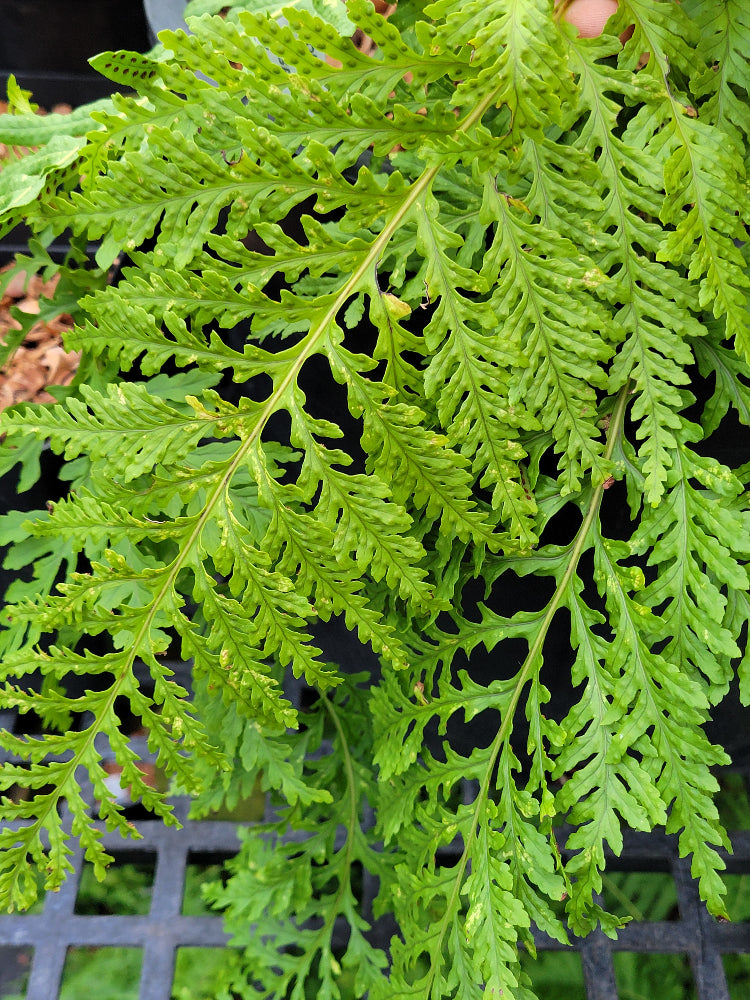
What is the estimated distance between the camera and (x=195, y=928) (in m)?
0.90

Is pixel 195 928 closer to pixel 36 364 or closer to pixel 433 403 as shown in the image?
pixel 433 403

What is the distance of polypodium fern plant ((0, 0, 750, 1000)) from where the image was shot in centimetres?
57

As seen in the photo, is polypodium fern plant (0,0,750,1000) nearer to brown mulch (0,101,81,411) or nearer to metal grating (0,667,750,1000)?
metal grating (0,667,750,1000)

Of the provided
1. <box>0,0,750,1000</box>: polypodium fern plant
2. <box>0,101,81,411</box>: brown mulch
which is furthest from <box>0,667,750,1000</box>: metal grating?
<box>0,101,81,411</box>: brown mulch

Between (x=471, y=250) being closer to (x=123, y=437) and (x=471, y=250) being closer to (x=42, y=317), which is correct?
(x=123, y=437)

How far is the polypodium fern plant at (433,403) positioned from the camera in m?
0.57

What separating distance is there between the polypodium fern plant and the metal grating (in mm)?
229

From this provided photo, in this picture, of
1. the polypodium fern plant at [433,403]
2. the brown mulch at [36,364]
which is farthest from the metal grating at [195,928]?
Result: the brown mulch at [36,364]

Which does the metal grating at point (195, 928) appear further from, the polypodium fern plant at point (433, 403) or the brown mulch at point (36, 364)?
the brown mulch at point (36, 364)

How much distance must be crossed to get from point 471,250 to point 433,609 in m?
0.30

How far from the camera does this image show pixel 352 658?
0.95 meters

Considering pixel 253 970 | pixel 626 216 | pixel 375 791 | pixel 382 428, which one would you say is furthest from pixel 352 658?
pixel 626 216

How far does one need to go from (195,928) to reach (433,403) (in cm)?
64

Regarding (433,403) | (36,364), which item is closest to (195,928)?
(433,403)
